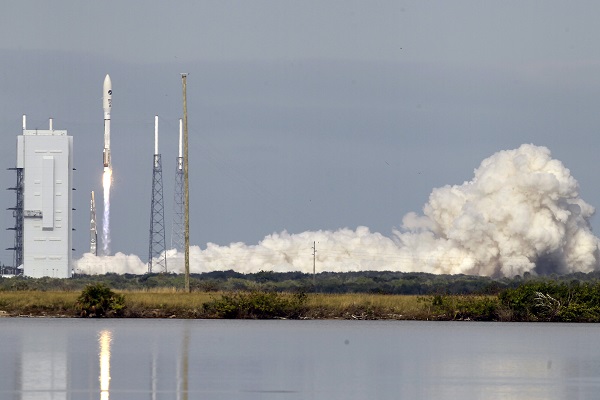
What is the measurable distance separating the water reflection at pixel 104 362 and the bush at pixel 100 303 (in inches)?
271

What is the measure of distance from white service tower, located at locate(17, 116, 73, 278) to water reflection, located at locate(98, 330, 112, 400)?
122ft

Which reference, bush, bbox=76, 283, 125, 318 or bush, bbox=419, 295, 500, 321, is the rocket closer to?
bush, bbox=76, 283, 125, 318

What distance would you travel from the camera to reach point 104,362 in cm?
2897

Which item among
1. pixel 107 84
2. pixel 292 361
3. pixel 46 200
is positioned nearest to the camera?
pixel 292 361

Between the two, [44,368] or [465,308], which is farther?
[465,308]

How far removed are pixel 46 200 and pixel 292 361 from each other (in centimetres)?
4818

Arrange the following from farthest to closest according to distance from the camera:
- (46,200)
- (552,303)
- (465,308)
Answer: (46,200), (465,308), (552,303)

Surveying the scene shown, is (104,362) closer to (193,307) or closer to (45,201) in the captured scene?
(193,307)

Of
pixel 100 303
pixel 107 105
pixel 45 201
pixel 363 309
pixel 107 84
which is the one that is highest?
pixel 107 84

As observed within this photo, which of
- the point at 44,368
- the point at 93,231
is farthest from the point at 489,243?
the point at 44,368

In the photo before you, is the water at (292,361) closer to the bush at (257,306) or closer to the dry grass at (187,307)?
the bush at (257,306)

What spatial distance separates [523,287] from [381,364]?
59.5ft

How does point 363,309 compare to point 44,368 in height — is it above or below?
above

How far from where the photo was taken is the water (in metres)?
Result: 24.0
